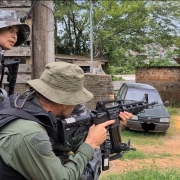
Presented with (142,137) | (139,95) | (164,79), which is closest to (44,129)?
(142,137)

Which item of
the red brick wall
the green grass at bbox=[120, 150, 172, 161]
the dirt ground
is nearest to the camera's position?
the dirt ground

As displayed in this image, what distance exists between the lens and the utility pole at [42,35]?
371cm

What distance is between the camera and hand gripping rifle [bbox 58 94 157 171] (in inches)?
68.8

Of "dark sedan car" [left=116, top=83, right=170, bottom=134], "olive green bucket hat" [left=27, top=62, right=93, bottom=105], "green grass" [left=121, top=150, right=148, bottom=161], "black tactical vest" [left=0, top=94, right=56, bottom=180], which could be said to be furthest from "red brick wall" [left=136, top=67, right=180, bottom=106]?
"black tactical vest" [left=0, top=94, right=56, bottom=180]

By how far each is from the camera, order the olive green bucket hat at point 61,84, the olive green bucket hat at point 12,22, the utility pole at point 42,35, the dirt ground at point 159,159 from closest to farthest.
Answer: the olive green bucket hat at point 61,84
the olive green bucket hat at point 12,22
the utility pole at point 42,35
the dirt ground at point 159,159

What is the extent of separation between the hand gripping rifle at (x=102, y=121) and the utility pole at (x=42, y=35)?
58.0 inches

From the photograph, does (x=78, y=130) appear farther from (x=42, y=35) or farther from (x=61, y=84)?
(x=42, y=35)

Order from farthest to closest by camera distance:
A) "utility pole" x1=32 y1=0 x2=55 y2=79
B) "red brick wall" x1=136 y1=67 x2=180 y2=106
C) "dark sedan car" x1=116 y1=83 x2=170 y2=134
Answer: "red brick wall" x1=136 y1=67 x2=180 y2=106 → "dark sedan car" x1=116 y1=83 x2=170 y2=134 → "utility pole" x1=32 y1=0 x2=55 y2=79

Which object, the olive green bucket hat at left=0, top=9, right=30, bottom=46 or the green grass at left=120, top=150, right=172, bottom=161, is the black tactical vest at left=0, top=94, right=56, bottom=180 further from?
the green grass at left=120, top=150, right=172, bottom=161

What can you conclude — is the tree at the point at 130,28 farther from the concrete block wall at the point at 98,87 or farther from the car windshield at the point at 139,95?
the concrete block wall at the point at 98,87

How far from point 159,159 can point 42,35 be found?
3.97 meters

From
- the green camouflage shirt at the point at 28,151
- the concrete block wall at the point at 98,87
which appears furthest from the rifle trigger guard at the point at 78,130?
the concrete block wall at the point at 98,87

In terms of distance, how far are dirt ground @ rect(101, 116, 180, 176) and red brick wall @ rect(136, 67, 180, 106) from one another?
4.26 m

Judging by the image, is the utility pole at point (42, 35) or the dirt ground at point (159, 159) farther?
the dirt ground at point (159, 159)
